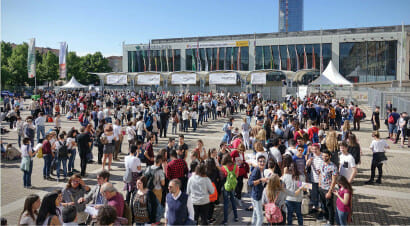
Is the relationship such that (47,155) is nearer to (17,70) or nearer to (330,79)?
(330,79)

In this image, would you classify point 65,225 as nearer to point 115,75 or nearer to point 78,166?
point 78,166

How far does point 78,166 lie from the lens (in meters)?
11.0

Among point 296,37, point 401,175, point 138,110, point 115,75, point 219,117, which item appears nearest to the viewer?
point 401,175

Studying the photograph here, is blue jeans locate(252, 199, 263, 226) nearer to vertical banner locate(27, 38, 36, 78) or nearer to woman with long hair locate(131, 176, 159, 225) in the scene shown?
woman with long hair locate(131, 176, 159, 225)

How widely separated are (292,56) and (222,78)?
1451 inches

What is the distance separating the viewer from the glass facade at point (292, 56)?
61.9 meters

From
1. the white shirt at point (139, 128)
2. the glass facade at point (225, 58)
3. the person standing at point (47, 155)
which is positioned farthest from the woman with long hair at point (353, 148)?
the glass facade at point (225, 58)

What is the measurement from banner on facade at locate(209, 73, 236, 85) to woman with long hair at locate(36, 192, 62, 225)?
27.6 meters

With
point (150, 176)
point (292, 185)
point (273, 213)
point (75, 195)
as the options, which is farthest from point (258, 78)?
point (75, 195)

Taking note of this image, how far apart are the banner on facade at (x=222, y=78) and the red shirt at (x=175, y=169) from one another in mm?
25235

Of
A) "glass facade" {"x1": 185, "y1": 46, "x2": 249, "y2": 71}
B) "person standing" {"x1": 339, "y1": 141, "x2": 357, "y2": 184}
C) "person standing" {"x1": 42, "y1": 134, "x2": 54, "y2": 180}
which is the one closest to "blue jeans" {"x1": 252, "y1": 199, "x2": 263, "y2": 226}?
"person standing" {"x1": 339, "y1": 141, "x2": 357, "y2": 184}

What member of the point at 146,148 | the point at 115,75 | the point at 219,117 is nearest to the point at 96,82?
the point at 115,75

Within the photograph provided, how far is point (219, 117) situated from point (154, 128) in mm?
12095

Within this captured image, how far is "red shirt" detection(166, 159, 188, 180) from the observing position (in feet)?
21.4
